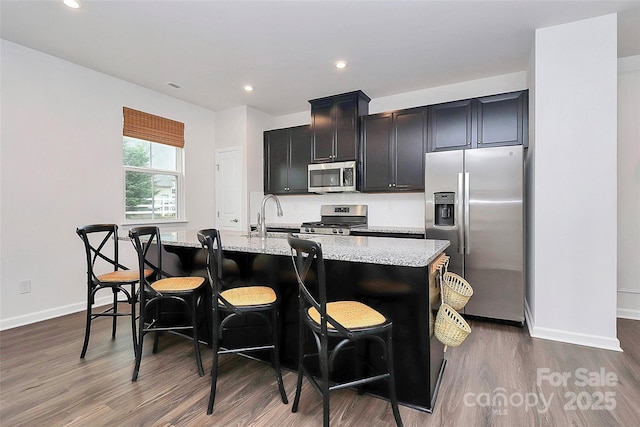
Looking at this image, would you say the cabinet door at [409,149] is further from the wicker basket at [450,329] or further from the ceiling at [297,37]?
the wicker basket at [450,329]

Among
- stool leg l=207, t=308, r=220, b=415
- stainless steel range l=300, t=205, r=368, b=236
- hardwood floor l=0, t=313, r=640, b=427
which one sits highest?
stainless steel range l=300, t=205, r=368, b=236

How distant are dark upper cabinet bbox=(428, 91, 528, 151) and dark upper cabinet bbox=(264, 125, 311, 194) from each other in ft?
6.03

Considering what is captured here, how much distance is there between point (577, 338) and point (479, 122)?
2.28 meters

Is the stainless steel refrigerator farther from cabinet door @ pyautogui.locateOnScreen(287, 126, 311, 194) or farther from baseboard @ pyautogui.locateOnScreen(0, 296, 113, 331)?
baseboard @ pyautogui.locateOnScreen(0, 296, 113, 331)

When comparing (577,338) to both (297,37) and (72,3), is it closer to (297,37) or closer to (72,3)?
(297,37)

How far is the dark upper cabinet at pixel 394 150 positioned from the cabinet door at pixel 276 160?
1.32m

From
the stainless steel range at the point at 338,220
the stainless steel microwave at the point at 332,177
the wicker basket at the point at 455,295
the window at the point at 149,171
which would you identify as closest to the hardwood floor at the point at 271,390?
the wicker basket at the point at 455,295

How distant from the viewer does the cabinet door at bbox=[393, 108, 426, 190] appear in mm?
3913

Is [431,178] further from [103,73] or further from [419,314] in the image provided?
[103,73]

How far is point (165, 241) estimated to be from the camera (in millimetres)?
2461

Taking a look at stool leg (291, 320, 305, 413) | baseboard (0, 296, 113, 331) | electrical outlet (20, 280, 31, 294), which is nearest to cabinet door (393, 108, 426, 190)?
stool leg (291, 320, 305, 413)

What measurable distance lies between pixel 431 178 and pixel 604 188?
1.40 meters

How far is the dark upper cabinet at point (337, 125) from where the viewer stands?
14.1ft

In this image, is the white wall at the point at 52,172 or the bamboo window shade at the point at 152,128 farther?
the bamboo window shade at the point at 152,128
